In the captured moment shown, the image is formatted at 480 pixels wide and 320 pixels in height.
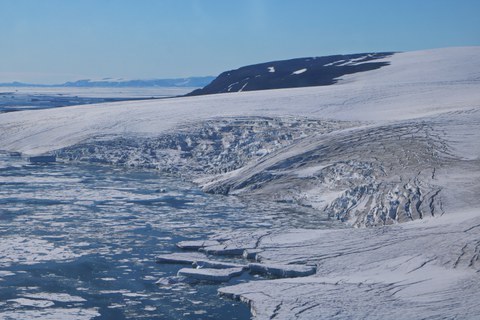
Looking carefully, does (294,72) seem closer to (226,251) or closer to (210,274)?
(226,251)

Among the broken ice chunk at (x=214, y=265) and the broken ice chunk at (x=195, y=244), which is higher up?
the broken ice chunk at (x=195, y=244)

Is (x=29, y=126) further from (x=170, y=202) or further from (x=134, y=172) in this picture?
(x=170, y=202)

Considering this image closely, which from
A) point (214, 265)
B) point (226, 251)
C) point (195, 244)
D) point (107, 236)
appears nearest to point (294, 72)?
point (107, 236)

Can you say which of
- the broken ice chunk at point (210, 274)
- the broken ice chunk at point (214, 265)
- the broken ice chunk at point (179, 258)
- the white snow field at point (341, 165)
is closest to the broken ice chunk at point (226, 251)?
the white snow field at point (341, 165)

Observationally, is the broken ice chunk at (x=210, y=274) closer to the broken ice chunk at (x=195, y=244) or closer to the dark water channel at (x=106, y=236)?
the dark water channel at (x=106, y=236)

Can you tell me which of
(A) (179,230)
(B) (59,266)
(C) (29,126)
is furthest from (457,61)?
(B) (59,266)

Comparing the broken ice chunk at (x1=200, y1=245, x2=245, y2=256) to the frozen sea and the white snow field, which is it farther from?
the frozen sea
